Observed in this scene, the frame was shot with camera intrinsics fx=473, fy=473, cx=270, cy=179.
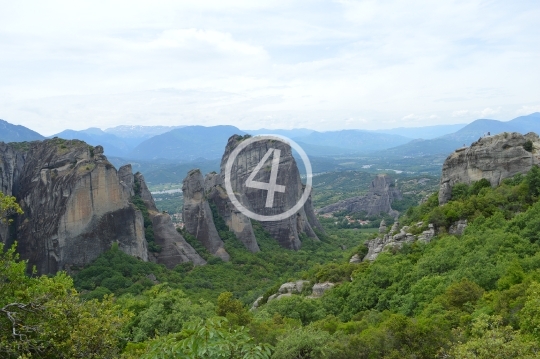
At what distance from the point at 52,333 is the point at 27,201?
32.1 meters

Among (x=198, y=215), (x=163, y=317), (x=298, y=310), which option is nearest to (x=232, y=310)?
(x=163, y=317)

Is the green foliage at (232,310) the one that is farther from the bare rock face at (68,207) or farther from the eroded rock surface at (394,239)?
the bare rock face at (68,207)

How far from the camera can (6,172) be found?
3603cm

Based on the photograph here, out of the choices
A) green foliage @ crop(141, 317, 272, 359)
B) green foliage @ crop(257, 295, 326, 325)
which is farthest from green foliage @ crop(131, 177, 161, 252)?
green foliage @ crop(141, 317, 272, 359)

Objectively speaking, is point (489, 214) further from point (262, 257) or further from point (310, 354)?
point (262, 257)

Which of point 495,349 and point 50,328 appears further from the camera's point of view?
point 495,349

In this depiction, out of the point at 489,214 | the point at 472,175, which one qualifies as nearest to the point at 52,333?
the point at 489,214

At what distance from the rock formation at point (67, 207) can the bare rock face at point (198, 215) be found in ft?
29.3

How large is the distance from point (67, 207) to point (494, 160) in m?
28.7

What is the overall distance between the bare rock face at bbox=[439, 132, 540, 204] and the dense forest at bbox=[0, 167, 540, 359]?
2.58 ft

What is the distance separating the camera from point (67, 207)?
33.8 m

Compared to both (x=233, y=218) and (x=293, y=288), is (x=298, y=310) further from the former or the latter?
(x=233, y=218)

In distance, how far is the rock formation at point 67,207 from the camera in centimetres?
3372
